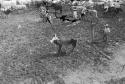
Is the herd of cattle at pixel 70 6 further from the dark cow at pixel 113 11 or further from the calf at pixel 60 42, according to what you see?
the calf at pixel 60 42

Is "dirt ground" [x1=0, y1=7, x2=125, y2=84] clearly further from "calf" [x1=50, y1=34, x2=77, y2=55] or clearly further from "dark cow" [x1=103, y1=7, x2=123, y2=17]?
"dark cow" [x1=103, y1=7, x2=123, y2=17]

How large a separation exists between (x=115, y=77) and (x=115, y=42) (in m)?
2.01

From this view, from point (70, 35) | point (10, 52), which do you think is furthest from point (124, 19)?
point (10, 52)

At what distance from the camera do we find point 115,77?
16.7ft

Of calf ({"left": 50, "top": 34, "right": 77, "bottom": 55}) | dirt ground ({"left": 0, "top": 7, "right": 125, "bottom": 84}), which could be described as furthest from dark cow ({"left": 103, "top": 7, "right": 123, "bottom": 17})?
calf ({"left": 50, "top": 34, "right": 77, "bottom": 55})

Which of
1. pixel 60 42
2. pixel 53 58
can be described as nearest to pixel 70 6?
pixel 60 42

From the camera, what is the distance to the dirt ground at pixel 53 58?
16.6 ft

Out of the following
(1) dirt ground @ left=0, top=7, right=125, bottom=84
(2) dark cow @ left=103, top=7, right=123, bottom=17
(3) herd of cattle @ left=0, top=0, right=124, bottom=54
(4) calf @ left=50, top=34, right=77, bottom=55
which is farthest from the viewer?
(2) dark cow @ left=103, top=7, right=123, bottom=17

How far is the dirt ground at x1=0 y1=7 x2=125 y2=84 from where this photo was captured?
5.06 meters

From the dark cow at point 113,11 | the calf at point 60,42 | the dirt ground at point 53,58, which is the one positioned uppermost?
the dark cow at point 113,11

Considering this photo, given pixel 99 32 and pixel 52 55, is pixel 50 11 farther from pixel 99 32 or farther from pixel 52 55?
pixel 52 55

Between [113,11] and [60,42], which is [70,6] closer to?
[113,11]

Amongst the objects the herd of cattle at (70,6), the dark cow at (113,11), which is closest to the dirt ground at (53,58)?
the herd of cattle at (70,6)

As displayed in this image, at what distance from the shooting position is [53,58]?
5.84m
